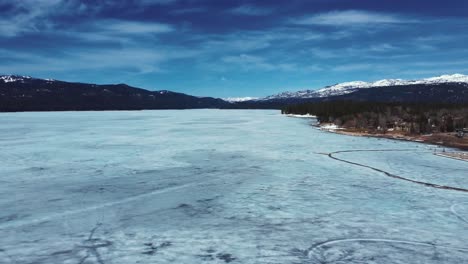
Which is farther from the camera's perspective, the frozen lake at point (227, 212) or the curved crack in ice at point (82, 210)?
the curved crack in ice at point (82, 210)

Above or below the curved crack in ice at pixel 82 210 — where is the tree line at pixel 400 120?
above

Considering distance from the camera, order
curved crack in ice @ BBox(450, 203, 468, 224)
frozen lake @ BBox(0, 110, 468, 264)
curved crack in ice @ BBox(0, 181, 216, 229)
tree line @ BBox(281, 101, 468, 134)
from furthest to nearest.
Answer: tree line @ BBox(281, 101, 468, 134)
curved crack in ice @ BBox(450, 203, 468, 224)
curved crack in ice @ BBox(0, 181, 216, 229)
frozen lake @ BBox(0, 110, 468, 264)

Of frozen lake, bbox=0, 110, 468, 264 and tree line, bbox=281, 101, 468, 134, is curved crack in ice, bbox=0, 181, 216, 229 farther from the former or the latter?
tree line, bbox=281, 101, 468, 134

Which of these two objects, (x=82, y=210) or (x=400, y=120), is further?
(x=400, y=120)

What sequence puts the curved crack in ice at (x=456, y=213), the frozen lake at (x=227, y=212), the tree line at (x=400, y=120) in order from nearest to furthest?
the frozen lake at (x=227, y=212), the curved crack in ice at (x=456, y=213), the tree line at (x=400, y=120)

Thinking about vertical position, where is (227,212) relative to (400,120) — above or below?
below

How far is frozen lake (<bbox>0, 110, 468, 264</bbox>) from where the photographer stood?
31.1 ft

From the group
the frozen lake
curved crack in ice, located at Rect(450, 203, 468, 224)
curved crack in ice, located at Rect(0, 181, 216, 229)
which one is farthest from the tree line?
curved crack in ice, located at Rect(0, 181, 216, 229)

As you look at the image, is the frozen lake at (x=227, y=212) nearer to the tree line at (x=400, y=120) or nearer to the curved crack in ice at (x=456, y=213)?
the curved crack in ice at (x=456, y=213)

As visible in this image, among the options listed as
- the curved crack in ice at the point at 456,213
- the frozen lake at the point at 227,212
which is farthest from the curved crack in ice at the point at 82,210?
the curved crack in ice at the point at 456,213

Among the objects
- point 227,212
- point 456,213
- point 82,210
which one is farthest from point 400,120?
point 82,210

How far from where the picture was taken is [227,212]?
13188 mm

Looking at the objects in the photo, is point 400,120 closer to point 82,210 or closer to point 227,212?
point 227,212

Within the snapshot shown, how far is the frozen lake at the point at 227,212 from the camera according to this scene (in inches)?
373
